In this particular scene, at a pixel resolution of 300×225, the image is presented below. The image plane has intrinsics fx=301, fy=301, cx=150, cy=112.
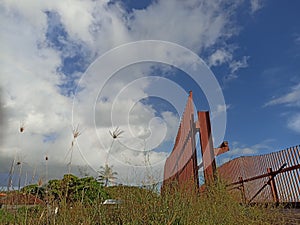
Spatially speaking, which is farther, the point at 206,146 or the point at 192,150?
the point at 192,150

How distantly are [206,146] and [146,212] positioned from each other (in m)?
2.89

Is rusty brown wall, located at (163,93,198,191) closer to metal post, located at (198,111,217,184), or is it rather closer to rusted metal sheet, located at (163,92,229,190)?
rusted metal sheet, located at (163,92,229,190)

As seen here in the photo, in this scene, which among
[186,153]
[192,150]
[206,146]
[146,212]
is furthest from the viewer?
[186,153]

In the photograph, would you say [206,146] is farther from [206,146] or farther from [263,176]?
[263,176]

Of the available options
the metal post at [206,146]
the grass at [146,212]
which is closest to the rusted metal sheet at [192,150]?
the metal post at [206,146]

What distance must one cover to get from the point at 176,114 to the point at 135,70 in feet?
5.70

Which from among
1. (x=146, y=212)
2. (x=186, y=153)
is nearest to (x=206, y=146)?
(x=186, y=153)

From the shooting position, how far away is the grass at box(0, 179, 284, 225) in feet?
10.00

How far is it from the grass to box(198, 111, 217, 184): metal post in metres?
1.35

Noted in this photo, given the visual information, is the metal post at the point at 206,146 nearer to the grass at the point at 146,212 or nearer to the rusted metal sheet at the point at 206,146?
the rusted metal sheet at the point at 206,146

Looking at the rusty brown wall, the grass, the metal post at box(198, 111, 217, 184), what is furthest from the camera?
the rusty brown wall

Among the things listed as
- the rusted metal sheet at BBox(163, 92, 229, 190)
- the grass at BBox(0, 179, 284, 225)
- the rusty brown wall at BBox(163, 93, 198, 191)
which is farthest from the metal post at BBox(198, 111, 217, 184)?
the grass at BBox(0, 179, 284, 225)

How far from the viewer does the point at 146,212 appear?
10.4 feet

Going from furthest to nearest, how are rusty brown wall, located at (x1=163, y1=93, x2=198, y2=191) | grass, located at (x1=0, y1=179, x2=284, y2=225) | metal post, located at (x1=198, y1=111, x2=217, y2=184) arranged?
rusty brown wall, located at (x1=163, y1=93, x2=198, y2=191)
metal post, located at (x1=198, y1=111, x2=217, y2=184)
grass, located at (x1=0, y1=179, x2=284, y2=225)
